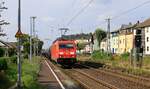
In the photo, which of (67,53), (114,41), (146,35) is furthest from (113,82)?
(114,41)

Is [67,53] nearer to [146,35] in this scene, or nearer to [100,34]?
[146,35]

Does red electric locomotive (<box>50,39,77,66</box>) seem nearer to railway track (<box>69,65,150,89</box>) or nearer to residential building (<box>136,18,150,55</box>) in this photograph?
railway track (<box>69,65,150,89</box>)

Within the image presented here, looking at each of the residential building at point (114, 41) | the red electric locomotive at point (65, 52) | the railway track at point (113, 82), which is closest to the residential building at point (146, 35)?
the residential building at point (114, 41)

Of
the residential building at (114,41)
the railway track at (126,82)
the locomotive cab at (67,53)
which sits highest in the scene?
the residential building at (114,41)

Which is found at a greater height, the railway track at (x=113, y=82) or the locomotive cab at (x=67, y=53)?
the locomotive cab at (x=67, y=53)

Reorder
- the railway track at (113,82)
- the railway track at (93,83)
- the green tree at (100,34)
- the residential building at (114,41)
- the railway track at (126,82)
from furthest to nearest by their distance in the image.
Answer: the green tree at (100,34)
the residential building at (114,41)
the railway track at (93,83)
the railway track at (113,82)
the railway track at (126,82)

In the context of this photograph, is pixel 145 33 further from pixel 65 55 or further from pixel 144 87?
pixel 144 87

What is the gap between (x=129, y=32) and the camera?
429 feet

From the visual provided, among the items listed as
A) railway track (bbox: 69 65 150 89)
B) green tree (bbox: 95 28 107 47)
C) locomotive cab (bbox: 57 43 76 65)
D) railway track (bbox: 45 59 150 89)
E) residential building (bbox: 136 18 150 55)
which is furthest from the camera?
green tree (bbox: 95 28 107 47)

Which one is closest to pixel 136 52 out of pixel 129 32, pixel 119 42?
pixel 129 32

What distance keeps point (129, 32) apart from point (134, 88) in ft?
349

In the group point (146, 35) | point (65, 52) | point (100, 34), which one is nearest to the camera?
point (65, 52)

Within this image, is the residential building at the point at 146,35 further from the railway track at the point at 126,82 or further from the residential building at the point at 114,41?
the railway track at the point at 126,82

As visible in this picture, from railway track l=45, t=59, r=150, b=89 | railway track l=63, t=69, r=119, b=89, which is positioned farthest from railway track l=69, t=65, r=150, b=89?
railway track l=63, t=69, r=119, b=89
